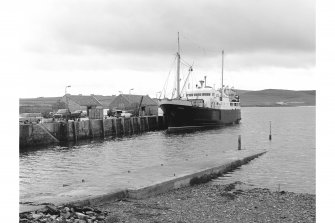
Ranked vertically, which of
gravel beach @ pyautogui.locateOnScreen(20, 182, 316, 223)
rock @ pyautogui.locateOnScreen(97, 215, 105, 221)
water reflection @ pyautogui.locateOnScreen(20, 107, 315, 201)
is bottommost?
water reflection @ pyautogui.locateOnScreen(20, 107, 315, 201)

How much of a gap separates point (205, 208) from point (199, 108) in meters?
50.4

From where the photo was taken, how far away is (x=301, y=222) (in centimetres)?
1031

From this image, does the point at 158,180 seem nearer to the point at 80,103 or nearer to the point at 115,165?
the point at 115,165

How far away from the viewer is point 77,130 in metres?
42.7

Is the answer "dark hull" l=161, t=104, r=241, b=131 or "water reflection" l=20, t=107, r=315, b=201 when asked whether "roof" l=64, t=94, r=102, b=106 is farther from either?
"water reflection" l=20, t=107, r=315, b=201

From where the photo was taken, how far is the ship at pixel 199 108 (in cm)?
6022

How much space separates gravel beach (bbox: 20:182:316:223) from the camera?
32.6 feet

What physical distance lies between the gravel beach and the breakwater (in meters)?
25.5

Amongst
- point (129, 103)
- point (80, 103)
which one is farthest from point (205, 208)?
point (129, 103)

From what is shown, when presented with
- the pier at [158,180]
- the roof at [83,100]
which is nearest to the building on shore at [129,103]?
the roof at [83,100]

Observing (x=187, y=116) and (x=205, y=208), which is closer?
A: (x=205, y=208)

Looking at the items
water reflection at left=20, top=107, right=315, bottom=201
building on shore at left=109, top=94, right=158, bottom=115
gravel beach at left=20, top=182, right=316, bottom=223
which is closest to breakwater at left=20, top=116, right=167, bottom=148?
water reflection at left=20, top=107, right=315, bottom=201
